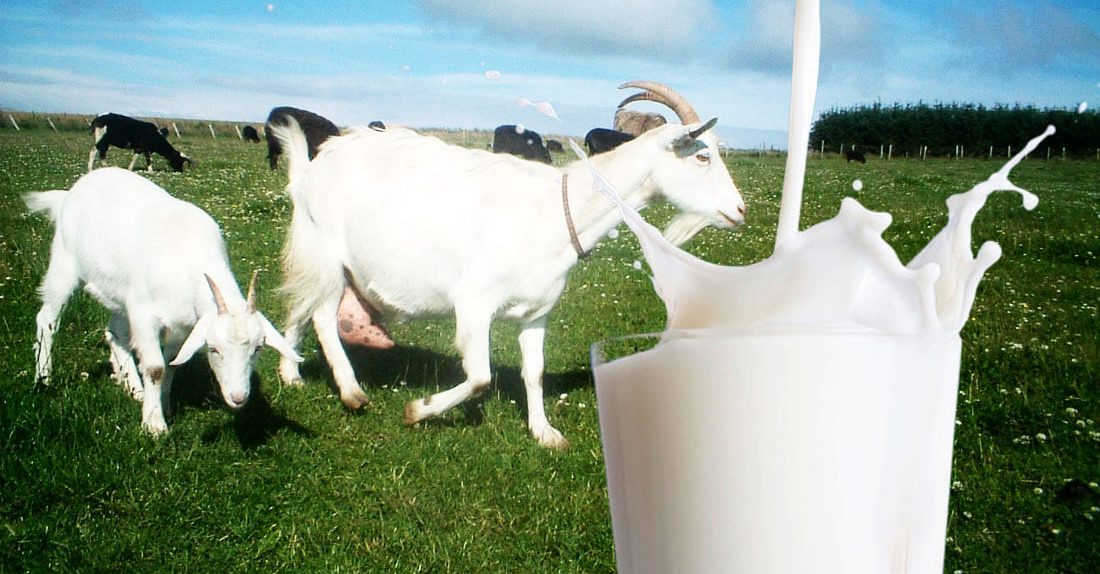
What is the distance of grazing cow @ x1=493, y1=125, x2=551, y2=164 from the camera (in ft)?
6.47

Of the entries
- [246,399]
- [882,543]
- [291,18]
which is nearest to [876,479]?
[882,543]

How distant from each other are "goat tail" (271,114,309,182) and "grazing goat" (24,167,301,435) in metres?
0.32

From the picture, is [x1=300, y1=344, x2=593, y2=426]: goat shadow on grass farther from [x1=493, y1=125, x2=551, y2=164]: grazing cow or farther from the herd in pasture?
[x1=493, y1=125, x2=551, y2=164]: grazing cow

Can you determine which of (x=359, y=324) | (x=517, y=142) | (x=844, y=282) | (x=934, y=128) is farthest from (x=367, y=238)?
(x=844, y=282)

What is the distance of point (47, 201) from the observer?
1.87m

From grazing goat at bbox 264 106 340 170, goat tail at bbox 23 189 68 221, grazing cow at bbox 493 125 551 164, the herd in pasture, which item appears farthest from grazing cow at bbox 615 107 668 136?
goat tail at bbox 23 189 68 221

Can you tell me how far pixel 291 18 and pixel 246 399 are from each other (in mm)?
782

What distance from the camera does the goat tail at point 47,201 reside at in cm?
186

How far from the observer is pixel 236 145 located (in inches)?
74.8

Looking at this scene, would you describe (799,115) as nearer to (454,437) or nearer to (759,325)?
(759,325)

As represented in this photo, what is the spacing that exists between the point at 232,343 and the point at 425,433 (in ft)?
1.46

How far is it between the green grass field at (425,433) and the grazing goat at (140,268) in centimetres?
4

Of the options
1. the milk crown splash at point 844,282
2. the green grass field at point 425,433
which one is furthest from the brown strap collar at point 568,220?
the milk crown splash at point 844,282

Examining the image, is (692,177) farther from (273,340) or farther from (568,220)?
(273,340)
